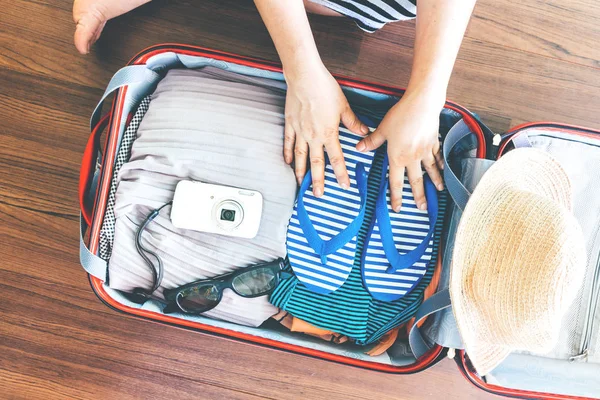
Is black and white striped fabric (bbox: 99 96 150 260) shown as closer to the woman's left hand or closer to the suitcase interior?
the suitcase interior

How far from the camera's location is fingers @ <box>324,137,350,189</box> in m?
0.72

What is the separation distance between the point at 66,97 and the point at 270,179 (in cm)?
52

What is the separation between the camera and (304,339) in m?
A: 0.81

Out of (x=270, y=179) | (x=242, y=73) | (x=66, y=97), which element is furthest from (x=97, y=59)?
(x=270, y=179)

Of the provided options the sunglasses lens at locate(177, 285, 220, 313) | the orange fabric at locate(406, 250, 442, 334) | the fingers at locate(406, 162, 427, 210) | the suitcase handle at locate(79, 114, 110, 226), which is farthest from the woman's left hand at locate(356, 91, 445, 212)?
the suitcase handle at locate(79, 114, 110, 226)

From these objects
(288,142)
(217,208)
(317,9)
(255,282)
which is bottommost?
(255,282)

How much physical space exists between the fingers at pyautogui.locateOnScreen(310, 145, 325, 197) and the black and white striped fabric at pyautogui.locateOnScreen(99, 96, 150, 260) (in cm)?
31

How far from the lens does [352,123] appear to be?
728mm

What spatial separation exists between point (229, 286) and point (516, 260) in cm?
42

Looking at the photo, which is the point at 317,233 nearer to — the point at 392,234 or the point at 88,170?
the point at 392,234

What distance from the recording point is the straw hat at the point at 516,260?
0.52m

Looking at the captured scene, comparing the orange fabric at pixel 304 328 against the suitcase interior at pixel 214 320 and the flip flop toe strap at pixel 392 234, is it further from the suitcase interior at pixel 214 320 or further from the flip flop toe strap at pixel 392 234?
the flip flop toe strap at pixel 392 234

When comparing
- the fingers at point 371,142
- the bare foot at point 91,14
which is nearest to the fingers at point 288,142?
the fingers at point 371,142

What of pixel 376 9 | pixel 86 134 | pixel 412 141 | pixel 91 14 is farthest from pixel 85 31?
pixel 412 141
